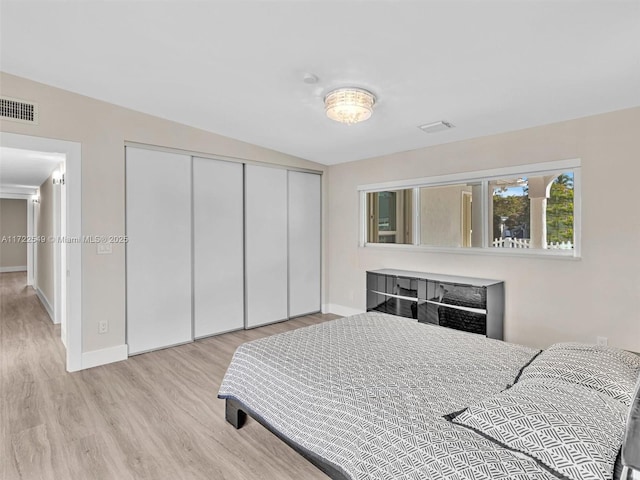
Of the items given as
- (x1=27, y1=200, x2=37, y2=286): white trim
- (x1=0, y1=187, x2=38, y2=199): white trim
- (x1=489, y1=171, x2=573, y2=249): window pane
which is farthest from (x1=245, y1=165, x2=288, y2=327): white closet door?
(x1=27, y1=200, x2=37, y2=286): white trim

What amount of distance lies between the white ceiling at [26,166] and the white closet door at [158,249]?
2.57ft

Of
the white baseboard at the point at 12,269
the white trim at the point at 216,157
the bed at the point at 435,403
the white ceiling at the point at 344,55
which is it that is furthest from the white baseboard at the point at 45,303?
the white baseboard at the point at 12,269

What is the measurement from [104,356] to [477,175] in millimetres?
4332

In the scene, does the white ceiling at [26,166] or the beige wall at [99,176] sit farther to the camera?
the white ceiling at [26,166]

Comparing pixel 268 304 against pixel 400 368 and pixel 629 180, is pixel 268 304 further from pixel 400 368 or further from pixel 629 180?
pixel 629 180

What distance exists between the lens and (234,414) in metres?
2.34

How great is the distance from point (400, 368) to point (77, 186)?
3348mm

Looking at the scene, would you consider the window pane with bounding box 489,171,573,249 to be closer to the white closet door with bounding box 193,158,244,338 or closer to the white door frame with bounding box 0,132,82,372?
the white closet door with bounding box 193,158,244,338

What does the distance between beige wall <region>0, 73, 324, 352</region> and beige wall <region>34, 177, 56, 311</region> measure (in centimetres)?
205

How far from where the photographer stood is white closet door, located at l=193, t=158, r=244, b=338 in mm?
4168

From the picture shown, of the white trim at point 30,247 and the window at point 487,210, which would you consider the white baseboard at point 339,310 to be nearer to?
the window at point 487,210

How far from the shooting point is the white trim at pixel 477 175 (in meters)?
3.22

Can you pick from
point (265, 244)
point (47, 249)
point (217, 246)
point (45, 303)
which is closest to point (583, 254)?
point (265, 244)

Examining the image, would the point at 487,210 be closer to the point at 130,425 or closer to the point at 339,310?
the point at 339,310
